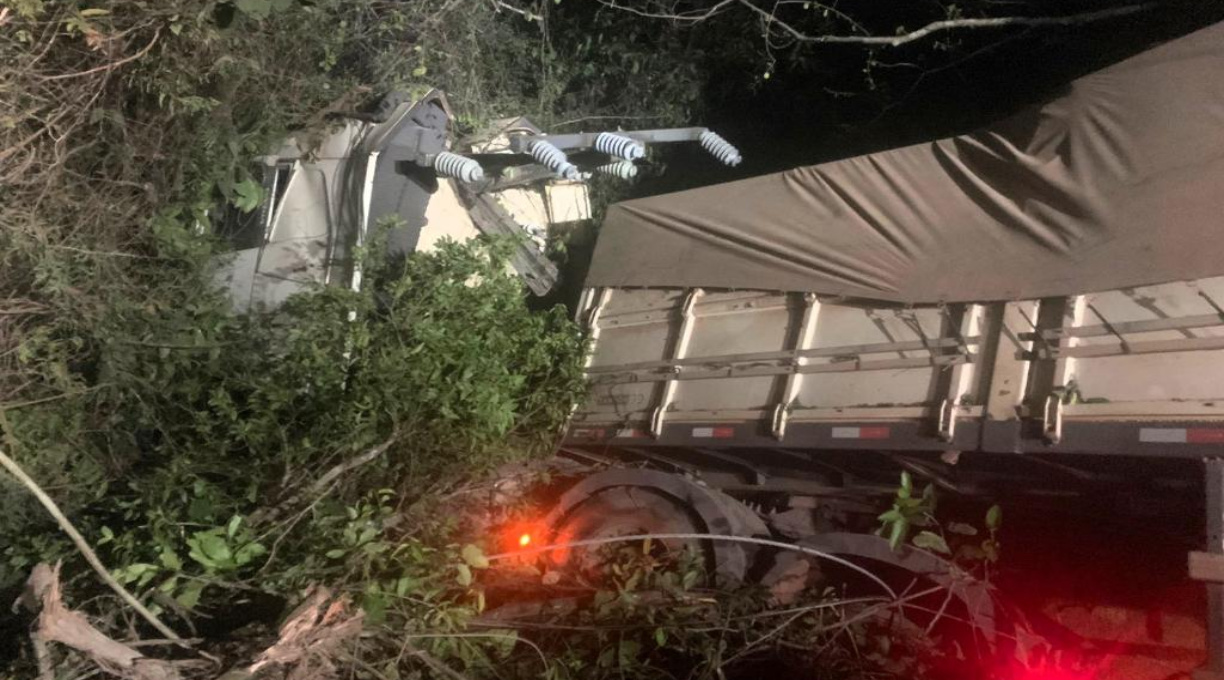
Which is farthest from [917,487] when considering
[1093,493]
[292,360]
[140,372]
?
[140,372]

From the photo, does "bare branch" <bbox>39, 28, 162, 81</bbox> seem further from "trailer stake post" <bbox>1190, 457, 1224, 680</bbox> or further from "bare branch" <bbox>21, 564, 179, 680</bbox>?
A: "trailer stake post" <bbox>1190, 457, 1224, 680</bbox>

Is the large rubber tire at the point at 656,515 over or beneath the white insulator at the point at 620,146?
beneath

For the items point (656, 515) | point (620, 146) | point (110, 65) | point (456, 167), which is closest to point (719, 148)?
point (620, 146)

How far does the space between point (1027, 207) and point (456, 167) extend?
357cm

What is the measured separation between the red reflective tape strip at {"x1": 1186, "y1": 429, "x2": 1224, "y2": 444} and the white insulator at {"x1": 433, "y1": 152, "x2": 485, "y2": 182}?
167 inches

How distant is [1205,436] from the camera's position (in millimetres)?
2793

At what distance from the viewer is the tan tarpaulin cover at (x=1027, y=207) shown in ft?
10.3

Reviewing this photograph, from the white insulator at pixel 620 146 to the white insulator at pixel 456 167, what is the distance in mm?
1027

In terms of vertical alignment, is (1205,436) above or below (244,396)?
above

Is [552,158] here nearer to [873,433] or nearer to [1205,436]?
[873,433]

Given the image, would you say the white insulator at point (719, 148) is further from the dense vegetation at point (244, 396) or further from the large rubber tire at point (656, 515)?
the large rubber tire at point (656, 515)

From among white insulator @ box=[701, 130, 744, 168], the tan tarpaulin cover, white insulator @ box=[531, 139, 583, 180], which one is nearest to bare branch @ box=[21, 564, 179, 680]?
the tan tarpaulin cover

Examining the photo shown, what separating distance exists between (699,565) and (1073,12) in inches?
201

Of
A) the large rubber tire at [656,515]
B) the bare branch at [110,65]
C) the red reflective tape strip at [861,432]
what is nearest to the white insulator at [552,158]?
the large rubber tire at [656,515]
